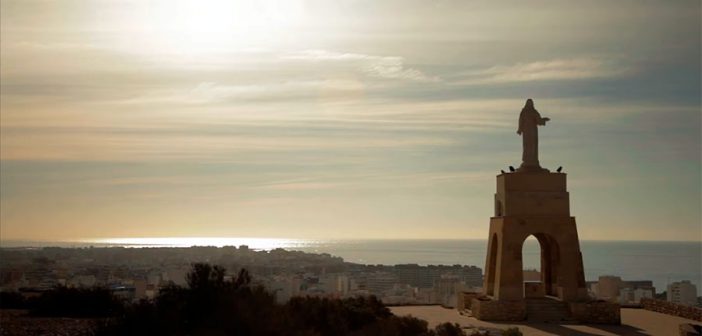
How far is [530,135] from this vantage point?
845 inches

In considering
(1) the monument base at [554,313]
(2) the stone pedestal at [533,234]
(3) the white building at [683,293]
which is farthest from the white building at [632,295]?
(1) the monument base at [554,313]

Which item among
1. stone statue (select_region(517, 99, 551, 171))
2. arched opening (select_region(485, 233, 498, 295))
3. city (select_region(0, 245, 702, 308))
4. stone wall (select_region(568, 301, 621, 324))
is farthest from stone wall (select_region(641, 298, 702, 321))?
stone statue (select_region(517, 99, 551, 171))

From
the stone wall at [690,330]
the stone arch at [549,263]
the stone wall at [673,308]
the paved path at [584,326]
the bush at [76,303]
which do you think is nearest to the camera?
the bush at [76,303]

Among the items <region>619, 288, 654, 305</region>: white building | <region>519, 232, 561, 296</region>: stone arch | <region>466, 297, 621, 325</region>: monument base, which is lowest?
<region>466, 297, 621, 325</region>: monument base

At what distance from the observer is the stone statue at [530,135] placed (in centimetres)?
2139

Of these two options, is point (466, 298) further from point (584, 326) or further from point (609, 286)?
point (609, 286)

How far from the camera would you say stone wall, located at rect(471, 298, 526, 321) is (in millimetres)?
19891

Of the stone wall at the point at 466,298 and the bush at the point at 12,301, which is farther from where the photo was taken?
the stone wall at the point at 466,298

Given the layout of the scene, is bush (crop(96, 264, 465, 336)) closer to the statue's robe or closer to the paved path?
the paved path

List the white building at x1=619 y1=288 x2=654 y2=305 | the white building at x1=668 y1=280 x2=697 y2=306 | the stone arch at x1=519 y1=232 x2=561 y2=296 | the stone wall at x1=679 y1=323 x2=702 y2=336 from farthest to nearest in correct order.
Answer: the white building at x1=668 y1=280 x2=697 y2=306
the white building at x1=619 y1=288 x2=654 y2=305
the stone arch at x1=519 y1=232 x2=561 y2=296
the stone wall at x1=679 y1=323 x2=702 y2=336

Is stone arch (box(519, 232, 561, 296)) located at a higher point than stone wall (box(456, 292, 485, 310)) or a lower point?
higher

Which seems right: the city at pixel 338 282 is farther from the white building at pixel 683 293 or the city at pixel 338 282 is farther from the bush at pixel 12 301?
the bush at pixel 12 301

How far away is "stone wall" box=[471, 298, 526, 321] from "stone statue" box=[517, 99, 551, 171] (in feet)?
12.7

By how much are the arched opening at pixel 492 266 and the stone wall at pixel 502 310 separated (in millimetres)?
1720
